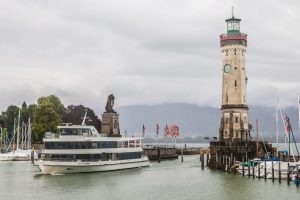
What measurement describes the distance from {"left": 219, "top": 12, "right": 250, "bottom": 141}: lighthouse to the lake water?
91.9 ft

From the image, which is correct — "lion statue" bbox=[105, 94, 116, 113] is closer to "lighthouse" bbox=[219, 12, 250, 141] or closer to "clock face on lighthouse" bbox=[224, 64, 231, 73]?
"lighthouse" bbox=[219, 12, 250, 141]

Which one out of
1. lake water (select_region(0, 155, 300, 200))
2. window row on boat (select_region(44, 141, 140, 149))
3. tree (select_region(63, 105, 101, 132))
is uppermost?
tree (select_region(63, 105, 101, 132))

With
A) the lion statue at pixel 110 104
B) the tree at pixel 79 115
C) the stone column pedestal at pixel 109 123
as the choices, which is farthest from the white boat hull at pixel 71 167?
the tree at pixel 79 115

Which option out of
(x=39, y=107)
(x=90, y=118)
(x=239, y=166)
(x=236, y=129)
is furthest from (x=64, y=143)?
(x=90, y=118)

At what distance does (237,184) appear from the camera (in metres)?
61.8

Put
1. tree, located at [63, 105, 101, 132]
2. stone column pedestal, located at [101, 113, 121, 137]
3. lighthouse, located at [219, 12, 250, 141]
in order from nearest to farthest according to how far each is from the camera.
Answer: stone column pedestal, located at [101, 113, 121, 137]
lighthouse, located at [219, 12, 250, 141]
tree, located at [63, 105, 101, 132]

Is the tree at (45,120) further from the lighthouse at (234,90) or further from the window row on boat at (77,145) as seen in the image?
the window row on boat at (77,145)

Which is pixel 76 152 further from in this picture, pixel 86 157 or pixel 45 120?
pixel 45 120

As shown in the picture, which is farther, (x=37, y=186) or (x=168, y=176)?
(x=168, y=176)

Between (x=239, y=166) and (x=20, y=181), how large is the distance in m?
29.6

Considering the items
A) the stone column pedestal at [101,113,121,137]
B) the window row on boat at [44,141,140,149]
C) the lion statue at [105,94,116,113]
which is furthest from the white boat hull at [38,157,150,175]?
the lion statue at [105,94,116,113]

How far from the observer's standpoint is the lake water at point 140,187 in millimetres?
53094

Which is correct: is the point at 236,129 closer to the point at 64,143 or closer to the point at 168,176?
the point at 168,176

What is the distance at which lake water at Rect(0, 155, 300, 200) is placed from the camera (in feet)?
174
